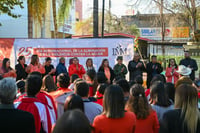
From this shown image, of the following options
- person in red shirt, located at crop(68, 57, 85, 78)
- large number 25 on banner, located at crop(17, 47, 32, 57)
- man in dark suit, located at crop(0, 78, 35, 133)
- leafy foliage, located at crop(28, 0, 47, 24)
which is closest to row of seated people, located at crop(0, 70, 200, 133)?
man in dark suit, located at crop(0, 78, 35, 133)

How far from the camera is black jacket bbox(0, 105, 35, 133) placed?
2.63 meters

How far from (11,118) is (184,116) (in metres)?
1.72

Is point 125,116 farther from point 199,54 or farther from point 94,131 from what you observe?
point 199,54

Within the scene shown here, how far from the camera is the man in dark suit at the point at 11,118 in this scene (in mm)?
2629

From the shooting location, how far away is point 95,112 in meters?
3.59

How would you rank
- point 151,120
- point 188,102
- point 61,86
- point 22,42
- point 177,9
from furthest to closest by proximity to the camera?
point 177,9 < point 22,42 < point 61,86 < point 151,120 < point 188,102

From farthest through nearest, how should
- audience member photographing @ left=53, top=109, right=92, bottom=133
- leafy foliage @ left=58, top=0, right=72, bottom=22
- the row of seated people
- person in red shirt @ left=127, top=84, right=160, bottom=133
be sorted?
1. leafy foliage @ left=58, top=0, right=72, bottom=22
2. person in red shirt @ left=127, top=84, right=160, bottom=133
3. the row of seated people
4. audience member photographing @ left=53, top=109, right=92, bottom=133

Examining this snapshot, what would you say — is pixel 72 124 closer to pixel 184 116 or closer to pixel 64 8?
Answer: pixel 184 116

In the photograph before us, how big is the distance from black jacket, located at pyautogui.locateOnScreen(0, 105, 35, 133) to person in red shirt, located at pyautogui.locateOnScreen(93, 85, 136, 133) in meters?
0.67

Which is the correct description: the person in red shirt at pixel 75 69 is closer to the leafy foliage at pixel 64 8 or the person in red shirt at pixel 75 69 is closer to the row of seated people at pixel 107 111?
the row of seated people at pixel 107 111

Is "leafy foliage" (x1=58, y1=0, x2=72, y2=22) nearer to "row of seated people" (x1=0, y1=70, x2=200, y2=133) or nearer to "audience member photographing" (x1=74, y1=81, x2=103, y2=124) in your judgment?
"row of seated people" (x1=0, y1=70, x2=200, y2=133)

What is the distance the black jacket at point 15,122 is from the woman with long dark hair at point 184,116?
1.37 metres

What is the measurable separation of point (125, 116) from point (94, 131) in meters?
0.36

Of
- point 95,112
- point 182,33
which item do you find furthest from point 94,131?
point 182,33
